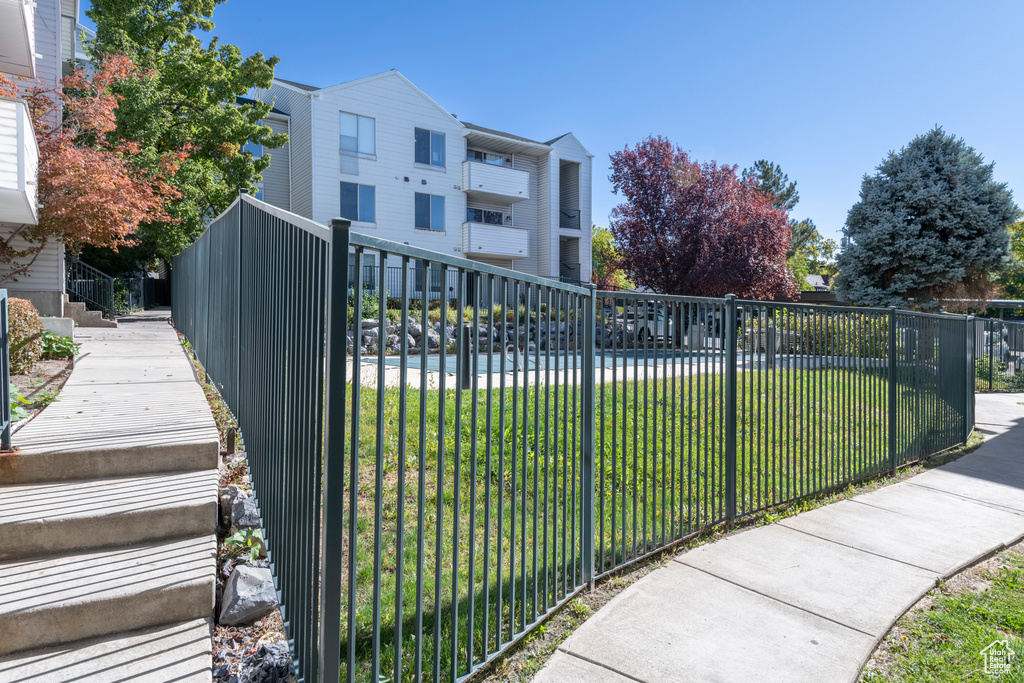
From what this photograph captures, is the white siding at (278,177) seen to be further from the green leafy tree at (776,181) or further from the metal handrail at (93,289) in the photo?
the green leafy tree at (776,181)

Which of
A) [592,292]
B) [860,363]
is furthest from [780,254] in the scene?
[592,292]

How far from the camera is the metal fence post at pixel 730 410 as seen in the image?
4676 millimetres

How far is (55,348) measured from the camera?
8.28m

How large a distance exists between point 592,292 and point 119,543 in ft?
10.0

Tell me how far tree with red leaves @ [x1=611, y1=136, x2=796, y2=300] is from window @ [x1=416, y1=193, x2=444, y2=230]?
25.5 feet

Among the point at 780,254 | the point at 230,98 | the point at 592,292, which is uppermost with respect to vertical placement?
the point at 230,98

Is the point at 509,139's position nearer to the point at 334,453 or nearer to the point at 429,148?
the point at 429,148

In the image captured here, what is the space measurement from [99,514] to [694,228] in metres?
20.8

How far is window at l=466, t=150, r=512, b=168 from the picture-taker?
95.0 ft

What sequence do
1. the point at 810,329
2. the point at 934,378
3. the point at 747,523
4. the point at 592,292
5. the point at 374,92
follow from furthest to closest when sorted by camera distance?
the point at 374,92 < the point at 934,378 < the point at 810,329 < the point at 747,523 < the point at 592,292

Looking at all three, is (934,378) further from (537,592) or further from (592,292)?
(537,592)

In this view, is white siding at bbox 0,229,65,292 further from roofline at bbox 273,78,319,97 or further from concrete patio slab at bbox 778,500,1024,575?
concrete patio slab at bbox 778,500,1024,575

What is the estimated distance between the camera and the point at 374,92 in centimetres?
2436

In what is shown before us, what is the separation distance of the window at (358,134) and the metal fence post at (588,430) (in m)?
22.5
